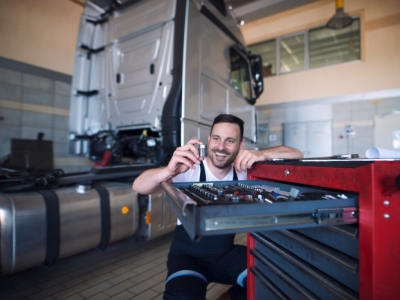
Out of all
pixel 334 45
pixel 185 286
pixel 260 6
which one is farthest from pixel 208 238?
pixel 260 6

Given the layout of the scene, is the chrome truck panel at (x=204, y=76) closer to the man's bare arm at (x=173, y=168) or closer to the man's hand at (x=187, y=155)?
the man's bare arm at (x=173, y=168)

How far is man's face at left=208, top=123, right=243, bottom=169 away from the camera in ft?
4.76

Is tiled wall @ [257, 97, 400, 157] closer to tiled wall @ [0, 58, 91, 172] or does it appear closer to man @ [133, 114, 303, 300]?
man @ [133, 114, 303, 300]

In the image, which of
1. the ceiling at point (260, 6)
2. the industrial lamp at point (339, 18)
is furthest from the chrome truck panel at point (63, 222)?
the ceiling at point (260, 6)

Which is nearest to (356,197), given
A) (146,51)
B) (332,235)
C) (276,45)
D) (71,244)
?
(332,235)

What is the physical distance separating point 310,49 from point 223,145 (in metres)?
5.52

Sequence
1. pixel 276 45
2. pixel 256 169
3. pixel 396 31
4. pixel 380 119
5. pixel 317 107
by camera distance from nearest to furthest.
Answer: pixel 256 169
pixel 396 31
pixel 380 119
pixel 317 107
pixel 276 45

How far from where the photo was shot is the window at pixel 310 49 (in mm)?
5238

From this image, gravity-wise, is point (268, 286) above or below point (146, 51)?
below

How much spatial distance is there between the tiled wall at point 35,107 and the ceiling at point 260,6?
417cm

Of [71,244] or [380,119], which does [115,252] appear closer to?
[71,244]

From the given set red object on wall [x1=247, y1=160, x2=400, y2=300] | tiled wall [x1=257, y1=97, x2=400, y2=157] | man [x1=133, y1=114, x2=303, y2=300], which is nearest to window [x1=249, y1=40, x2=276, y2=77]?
tiled wall [x1=257, y1=97, x2=400, y2=157]

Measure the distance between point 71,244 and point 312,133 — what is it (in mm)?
5746

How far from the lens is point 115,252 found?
2.29 meters
